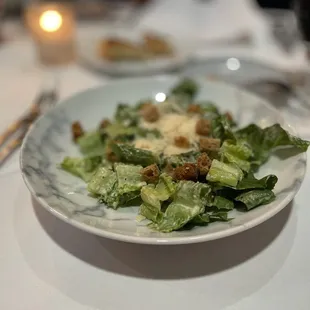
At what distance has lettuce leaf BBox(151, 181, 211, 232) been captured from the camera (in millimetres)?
889

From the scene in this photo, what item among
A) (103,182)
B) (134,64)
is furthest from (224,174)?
(134,64)

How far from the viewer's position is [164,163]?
1098 mm

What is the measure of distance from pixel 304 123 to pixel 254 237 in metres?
0.60

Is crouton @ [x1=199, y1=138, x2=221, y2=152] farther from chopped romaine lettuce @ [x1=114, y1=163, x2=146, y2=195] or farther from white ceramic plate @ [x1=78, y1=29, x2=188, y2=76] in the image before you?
white ceramic plate @ [x1=78, y1=29, x2=188, y2=76]

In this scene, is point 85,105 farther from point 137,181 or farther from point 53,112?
point 137,181

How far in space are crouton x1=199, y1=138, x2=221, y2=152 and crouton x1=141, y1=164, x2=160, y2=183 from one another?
5.9 inches

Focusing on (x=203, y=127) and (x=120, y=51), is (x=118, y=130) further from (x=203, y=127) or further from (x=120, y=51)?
(x=120, y=51)

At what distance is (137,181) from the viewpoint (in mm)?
1004

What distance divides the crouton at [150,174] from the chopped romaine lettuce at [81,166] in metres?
0.18

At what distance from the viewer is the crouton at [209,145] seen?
3.54 ft

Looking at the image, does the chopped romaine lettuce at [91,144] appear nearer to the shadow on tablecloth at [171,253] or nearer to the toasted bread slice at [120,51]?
the shadow on tablecloth at [171,253]

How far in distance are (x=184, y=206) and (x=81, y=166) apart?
0.34 m

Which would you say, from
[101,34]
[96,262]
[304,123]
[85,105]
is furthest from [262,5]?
[96,262]

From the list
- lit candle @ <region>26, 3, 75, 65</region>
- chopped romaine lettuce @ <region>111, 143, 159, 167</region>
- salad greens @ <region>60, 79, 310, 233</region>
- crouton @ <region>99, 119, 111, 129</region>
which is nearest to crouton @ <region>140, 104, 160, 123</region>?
salad greens @ <region>60, 79, 310, 233</region>
